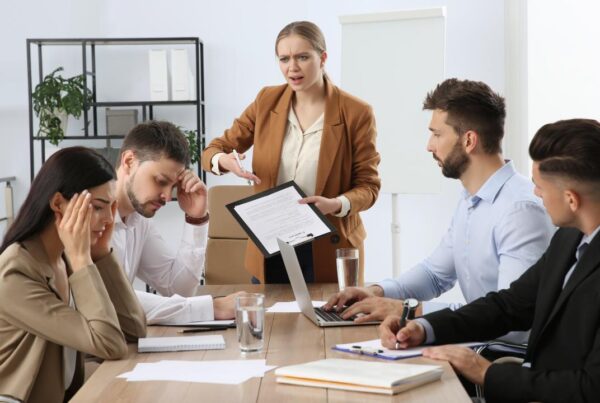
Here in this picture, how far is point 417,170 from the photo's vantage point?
4.90m

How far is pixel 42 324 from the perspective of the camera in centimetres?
187

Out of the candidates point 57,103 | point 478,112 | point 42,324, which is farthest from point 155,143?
point 57,103

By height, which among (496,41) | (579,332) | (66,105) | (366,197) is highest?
(496,41)

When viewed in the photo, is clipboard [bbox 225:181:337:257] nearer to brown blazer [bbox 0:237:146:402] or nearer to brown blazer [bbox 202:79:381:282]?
brown blazer [bbox 202:79:381:282]

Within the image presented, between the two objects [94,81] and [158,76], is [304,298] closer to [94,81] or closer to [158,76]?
[158,76]

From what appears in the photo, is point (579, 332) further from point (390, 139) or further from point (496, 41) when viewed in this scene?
point (496, 41)

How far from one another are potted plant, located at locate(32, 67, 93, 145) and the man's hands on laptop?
327cm

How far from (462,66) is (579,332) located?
384 cm

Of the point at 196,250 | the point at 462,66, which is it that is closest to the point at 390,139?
the point at 462,66

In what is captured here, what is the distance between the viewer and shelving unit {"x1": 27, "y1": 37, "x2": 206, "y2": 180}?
211 inches

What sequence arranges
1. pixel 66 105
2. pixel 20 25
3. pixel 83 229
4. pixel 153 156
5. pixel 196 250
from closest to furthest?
pixel 83 229 < pixel 153 156 < pixel 196 250 < pixel 66 105 < pixel 20 25

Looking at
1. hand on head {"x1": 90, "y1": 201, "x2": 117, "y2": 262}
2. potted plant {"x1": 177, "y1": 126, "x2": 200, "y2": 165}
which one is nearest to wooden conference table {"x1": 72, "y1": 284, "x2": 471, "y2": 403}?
hand on head {"x1": 90, "y1": 201, "x2": 117, "y2": 262}

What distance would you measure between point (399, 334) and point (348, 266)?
58 cm

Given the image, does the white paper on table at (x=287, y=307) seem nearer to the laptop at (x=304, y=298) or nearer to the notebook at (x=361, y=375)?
the laptop at (x=304, y=298)
